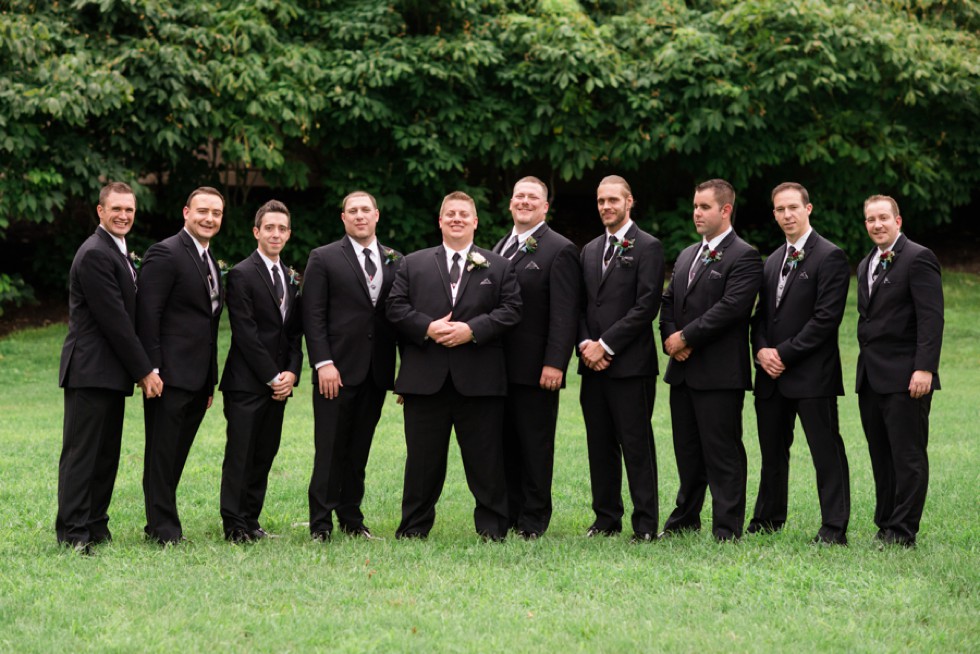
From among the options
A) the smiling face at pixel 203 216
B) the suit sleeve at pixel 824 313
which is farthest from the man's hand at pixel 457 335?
the suit sleeve at pixel 824 313

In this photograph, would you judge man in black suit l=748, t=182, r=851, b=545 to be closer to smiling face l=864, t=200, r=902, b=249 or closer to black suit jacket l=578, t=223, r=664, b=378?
smiling face l=864, t=200, r=902, b=249

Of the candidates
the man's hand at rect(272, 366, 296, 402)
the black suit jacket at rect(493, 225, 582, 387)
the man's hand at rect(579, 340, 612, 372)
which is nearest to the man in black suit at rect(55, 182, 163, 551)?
the man's hand at rect(272, 366, 296, 402)

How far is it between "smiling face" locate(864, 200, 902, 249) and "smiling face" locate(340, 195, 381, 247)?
307 cm

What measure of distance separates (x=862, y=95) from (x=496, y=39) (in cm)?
646

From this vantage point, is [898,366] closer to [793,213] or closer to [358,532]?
[793,213]

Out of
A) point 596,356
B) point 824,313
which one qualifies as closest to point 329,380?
point 596,356

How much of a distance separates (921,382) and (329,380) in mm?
3547

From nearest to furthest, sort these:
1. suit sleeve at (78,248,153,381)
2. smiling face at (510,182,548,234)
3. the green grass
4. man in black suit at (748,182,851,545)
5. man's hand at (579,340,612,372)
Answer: the green grass → suit sleeve at (78,248,153,381) → man in black suit at (748,182,851,545) → man's hand at (579,340,612,372) → smiling face at (510,182,548,234)

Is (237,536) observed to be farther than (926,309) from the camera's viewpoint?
Yes

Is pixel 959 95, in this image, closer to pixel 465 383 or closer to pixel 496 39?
pixel 496 39

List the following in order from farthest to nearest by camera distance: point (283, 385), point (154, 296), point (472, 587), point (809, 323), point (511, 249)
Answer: point (511, 249)
point (283, 385)
point (809, 323)
point (154, 296)
point (472, 587)

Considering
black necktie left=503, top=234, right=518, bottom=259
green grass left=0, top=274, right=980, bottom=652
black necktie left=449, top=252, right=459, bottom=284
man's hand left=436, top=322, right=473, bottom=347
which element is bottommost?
green grass left=0, top=274, right=980, bottom=652

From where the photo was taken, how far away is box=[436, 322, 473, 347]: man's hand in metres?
7.00

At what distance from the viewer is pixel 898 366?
6.80 meters
